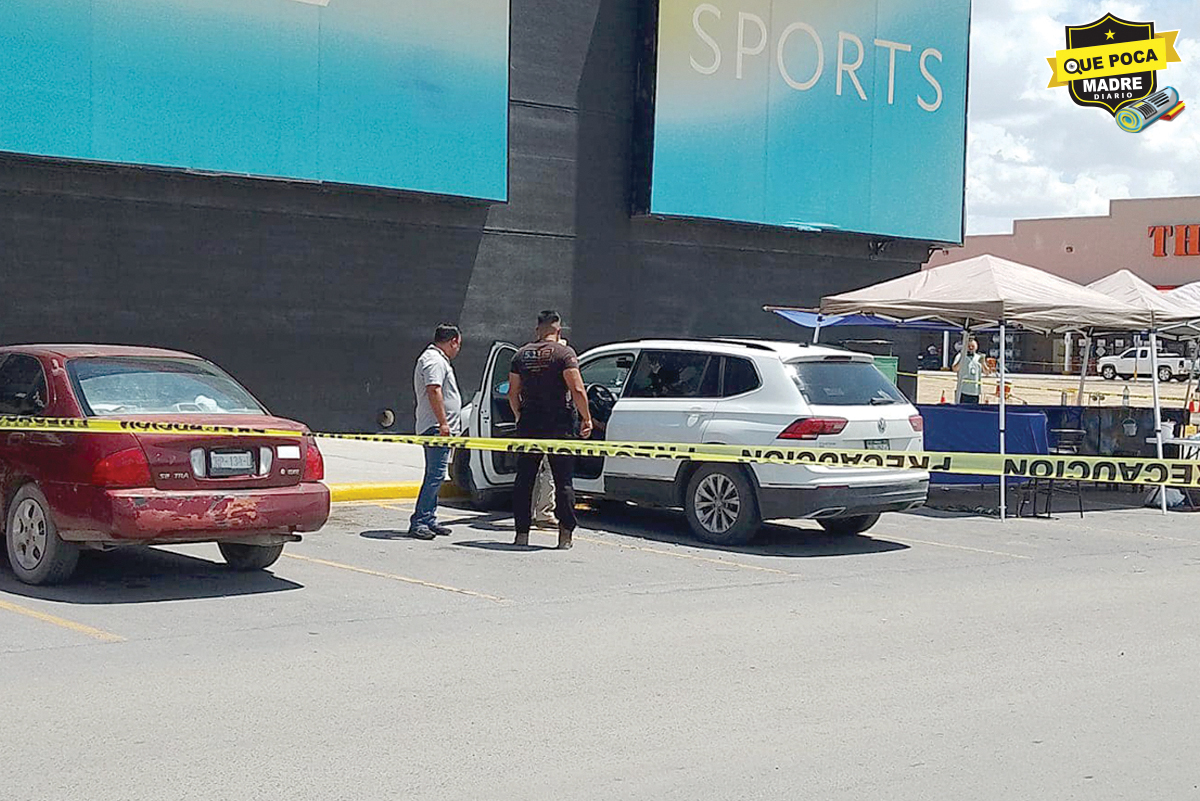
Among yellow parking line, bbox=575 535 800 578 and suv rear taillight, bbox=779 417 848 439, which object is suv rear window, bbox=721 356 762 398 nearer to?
suv rear taillight, bbox=779 417 848 439

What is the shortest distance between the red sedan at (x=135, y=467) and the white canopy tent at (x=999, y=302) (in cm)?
802

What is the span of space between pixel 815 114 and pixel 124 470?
55.0ft

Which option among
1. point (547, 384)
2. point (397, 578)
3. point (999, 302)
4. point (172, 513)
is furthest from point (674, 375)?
point (172, 513)

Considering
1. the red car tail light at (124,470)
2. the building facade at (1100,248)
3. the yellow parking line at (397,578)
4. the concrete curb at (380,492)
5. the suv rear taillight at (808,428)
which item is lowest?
the yellow parking line at (397,578)

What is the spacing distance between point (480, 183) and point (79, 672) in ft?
45.1

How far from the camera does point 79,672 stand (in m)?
6.91

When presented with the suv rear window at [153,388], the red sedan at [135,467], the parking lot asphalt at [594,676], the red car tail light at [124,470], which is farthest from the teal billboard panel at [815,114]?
the red car tail light at [124,470]

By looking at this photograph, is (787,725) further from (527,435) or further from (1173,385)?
(1173,385)

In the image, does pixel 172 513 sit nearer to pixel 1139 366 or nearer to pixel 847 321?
pixel 847 321

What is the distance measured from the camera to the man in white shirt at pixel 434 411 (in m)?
11.6

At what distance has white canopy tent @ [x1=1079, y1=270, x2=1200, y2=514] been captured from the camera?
1605 centimetres

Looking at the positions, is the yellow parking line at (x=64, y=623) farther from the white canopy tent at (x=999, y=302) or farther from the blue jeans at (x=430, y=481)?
the white canopy tent at (x=999, y=302)

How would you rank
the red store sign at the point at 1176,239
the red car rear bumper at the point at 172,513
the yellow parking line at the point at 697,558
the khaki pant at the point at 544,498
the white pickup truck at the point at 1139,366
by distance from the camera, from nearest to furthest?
the red car rear bumper at the point at 172,513
the yellow parking line at the point at 697,558
the khaki pant at the point at 544,498
the white pickup truck at the point at 1139,366
the red store sign at the point at 1176,239

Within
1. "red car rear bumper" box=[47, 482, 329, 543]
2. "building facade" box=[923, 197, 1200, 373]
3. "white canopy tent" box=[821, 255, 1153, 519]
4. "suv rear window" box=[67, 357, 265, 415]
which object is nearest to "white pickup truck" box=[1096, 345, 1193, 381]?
"building facade" box=[923, 197, 1200, 373]
